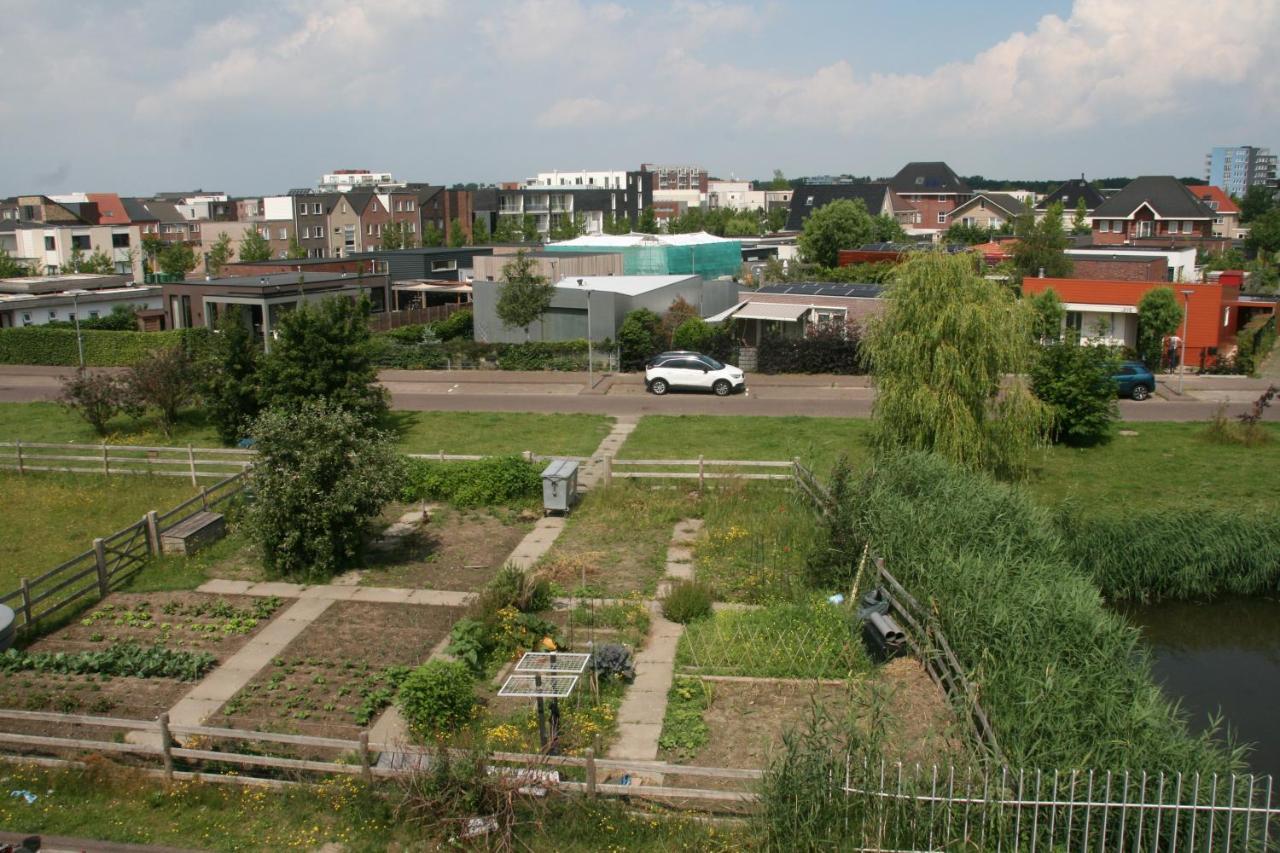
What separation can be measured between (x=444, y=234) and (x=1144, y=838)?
324 ft

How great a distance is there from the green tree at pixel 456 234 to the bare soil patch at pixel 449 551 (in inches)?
2897

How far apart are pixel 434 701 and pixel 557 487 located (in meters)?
9.43

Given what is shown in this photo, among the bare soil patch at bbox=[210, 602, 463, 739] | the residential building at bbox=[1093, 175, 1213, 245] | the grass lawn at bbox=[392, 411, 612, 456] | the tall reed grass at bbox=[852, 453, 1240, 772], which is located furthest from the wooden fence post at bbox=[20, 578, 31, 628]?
the residential building at bbox=[1093, 175, 1213, 245]

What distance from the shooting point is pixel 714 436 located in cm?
2866

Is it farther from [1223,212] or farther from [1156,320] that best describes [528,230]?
[1223,212]

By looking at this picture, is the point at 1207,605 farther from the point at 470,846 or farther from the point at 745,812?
the point at 470,846

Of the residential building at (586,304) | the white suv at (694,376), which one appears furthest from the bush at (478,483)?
the residential building at (586,304)

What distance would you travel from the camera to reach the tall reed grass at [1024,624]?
10.3 meters

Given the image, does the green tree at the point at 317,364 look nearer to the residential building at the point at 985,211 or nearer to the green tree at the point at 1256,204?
the residential building at the point at 985,211

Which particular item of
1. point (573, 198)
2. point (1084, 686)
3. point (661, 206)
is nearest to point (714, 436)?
point (1084, 686)

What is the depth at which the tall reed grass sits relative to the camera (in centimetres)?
1027

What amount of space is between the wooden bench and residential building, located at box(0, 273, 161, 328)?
94.5 feet

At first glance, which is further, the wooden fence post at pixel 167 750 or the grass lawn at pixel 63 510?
the grass lawn at pixel 63 510

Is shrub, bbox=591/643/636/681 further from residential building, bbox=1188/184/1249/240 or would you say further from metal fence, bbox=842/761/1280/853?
residential building, bbox=1188/184/1249/240
